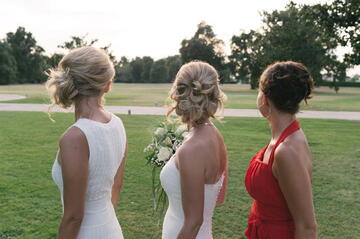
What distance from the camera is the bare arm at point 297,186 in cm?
242

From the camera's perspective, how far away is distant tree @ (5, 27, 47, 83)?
10125 cm

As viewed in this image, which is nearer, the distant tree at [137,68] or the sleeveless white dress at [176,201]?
the sleeveless white dress at [176,201]

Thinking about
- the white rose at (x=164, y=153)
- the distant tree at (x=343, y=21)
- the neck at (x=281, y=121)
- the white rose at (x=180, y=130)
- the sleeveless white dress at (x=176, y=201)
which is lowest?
the sleeveless white dress at (x=176, y=201)

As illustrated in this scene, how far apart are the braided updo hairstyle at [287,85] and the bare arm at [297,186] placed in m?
0.32

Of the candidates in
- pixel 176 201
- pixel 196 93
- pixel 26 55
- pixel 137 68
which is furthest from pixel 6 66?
pixel 196 93

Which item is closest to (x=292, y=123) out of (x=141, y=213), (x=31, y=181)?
(x=141, y=213)

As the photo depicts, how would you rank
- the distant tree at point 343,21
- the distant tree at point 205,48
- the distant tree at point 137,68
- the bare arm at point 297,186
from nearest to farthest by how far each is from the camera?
the bare arm at point 297,186
the distant tree at point 343,21
the distant tree at point 205,48
the distant tree at point 137,68

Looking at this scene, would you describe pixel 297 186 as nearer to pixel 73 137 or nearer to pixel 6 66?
pixel 73 137

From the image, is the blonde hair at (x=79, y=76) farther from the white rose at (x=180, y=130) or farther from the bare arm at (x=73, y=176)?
the white rose at (x=180, y=130)

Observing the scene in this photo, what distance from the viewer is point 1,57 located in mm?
92750

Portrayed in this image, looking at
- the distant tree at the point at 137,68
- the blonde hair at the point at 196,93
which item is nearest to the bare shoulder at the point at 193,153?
the blonde hair at the point at 196,93

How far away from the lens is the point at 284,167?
245 cm

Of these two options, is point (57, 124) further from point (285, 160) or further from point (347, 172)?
point (285, 160)

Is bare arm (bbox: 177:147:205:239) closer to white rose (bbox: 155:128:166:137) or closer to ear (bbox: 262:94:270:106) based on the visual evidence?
ear (bbox: 262:94:270:106)
